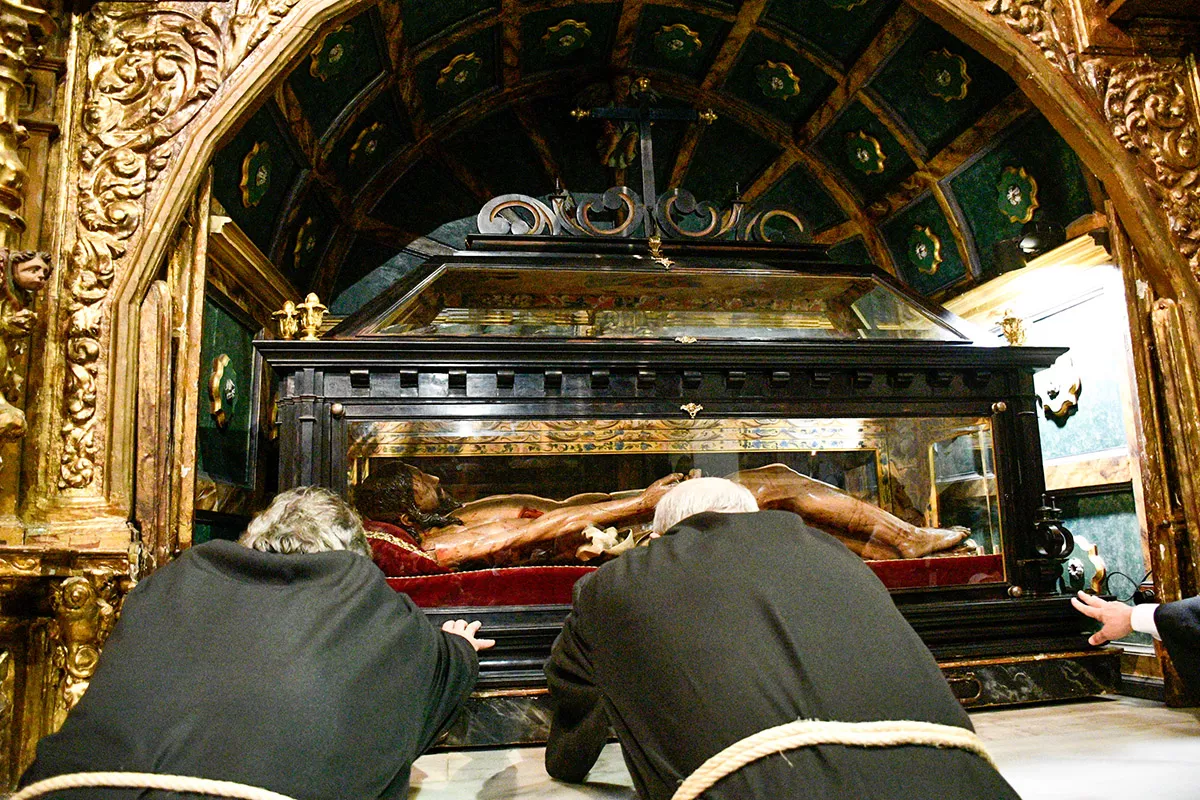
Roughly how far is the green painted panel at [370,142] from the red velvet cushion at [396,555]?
2.67 m

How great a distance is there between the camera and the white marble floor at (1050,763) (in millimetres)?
2244

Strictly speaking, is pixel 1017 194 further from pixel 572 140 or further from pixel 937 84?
pixel 572 140

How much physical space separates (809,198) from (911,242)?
0.76 m

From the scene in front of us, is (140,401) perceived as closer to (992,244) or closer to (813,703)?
(813,703)

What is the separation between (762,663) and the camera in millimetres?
1574

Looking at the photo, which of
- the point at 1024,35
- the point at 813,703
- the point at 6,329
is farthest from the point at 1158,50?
the point at 6,329

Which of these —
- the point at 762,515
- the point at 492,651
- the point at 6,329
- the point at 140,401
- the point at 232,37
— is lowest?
the point at 492,651

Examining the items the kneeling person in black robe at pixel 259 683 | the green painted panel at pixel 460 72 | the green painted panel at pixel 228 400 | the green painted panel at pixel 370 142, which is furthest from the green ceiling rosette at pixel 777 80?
the kneeling person in black robe at pixel 259 683

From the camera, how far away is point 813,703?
1529mm

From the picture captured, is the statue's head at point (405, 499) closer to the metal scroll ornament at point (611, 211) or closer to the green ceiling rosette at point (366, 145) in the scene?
the metal scroll ornament at point (611, 211)

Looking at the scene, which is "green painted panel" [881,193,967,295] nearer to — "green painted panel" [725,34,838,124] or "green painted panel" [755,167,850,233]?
"green painted panel" [755,167,850,233]

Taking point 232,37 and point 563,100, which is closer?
point 232,37

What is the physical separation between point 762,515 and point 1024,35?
288 cm

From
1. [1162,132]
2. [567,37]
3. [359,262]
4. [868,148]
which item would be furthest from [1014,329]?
[359,262]
